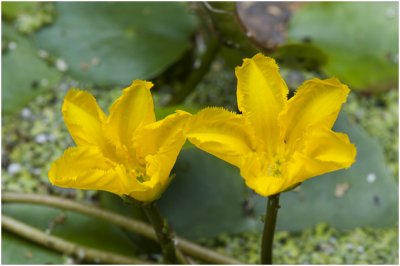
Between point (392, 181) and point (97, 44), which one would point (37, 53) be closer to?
point (97, 44)

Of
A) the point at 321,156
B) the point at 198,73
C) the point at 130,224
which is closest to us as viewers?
the point at 321,156

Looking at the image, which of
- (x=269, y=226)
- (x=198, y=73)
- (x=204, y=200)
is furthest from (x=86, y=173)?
(x=198, y=73)

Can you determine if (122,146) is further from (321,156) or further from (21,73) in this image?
(21,73)

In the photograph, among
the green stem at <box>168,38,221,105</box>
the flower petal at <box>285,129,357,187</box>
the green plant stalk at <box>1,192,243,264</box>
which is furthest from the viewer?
the green stem at <box>168,38,221,105</box>

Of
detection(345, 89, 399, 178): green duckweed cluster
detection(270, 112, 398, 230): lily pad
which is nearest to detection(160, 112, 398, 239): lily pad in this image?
detection(270, 112, 398, 230): lily pad

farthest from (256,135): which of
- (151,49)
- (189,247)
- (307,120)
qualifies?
(151,49)

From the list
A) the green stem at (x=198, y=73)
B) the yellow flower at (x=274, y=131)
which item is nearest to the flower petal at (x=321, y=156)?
the yellow flower at (x=274, y=131)

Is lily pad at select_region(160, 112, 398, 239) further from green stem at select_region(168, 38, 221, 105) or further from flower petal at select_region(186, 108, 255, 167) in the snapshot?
flower petal at select_region(186, 108, 255, 167)

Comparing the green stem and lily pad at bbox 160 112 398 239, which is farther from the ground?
the green stem
